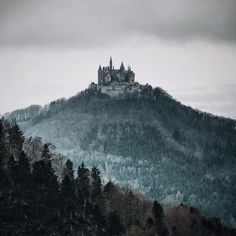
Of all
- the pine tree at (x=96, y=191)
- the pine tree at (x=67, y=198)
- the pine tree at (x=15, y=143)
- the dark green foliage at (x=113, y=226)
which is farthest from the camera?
the pine tree at (x=15, y=143)

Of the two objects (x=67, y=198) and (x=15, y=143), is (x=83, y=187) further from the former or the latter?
(x=15, y=143)

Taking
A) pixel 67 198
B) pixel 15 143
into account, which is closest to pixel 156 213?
pixel 67 198

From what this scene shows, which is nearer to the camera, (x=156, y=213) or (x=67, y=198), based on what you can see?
(x=67, y=198)

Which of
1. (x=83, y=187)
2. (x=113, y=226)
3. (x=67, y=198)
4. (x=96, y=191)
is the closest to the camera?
(x=67, y=198)

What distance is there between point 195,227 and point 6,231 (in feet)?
152

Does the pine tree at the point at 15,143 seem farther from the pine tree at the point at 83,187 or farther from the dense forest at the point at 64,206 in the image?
the pine tree at the point at 83,187

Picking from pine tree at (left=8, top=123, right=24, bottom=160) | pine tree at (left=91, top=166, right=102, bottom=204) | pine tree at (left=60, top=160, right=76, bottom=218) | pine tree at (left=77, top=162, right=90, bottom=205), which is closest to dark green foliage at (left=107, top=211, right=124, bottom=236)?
pine tree at (left=77, top=162, right=90, bottom=205)

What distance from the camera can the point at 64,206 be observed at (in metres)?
158

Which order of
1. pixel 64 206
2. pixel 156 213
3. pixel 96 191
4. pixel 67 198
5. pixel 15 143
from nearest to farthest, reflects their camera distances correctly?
pixel 64 206 → pixel 67 198 → pixel 96 191 → pixel 15 143 → pixel 156 213

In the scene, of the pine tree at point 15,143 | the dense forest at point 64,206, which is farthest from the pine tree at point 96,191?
the pine tree at point 15,143

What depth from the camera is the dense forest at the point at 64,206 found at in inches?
5999

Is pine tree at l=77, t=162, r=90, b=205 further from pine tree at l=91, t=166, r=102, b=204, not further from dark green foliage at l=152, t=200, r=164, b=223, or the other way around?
dark green foliage at l=152, t=200, r=164, b=223

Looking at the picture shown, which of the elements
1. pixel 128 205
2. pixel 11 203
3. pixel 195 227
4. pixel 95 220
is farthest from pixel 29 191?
pixel 195 227

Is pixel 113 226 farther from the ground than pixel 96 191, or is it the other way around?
pixel 96 191
